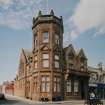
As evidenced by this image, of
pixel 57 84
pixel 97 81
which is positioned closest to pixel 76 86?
pixel 57 84

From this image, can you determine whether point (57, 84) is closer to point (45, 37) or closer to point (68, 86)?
point (68, 86)

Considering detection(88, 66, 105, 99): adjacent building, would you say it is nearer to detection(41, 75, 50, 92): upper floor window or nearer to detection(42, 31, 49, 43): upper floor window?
detection(41, 75, 50, 92): upper floor window

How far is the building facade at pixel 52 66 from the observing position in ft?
144

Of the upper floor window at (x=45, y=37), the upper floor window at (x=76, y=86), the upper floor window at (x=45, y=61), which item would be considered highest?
the upper floor window at (x=45, y=37)

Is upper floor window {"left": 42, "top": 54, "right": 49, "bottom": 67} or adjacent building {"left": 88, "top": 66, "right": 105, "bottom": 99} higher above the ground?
upper floor window {"left": 42, "top": 54, "right": 49, "bottom": 67}

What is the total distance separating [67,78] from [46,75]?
4.32 meters

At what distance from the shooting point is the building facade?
44.0 meters

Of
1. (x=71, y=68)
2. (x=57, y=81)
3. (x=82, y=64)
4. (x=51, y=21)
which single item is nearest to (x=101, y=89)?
(x=82, y=64)

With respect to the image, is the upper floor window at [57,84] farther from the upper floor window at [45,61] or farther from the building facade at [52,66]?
the upper floor window at [45,61]

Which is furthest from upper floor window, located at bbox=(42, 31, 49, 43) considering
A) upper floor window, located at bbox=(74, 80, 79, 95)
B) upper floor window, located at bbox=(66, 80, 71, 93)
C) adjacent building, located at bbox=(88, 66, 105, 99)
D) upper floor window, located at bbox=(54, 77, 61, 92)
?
adjacent building, located at bbox=(88, 66, 105, 99)

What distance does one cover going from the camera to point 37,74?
4481cm

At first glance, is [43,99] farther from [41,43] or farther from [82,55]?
[82,55]

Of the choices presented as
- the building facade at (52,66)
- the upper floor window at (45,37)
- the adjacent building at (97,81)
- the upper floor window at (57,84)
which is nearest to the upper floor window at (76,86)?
the building facade at (52,66)

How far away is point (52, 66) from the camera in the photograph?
145ft
